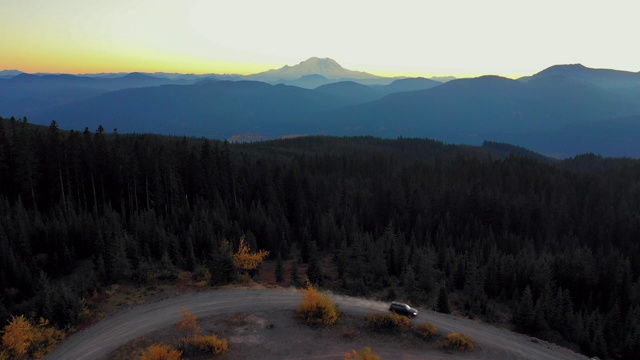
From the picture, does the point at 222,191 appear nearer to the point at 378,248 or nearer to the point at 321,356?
the point at 378,248

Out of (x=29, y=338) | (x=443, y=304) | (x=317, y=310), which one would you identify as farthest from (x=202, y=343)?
(x=443, y=304)

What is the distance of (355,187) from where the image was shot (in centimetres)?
12744

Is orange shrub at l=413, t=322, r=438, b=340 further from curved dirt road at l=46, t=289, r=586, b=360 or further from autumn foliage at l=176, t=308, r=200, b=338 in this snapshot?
autumn foliage at l=176, t=308, r=200, b=338

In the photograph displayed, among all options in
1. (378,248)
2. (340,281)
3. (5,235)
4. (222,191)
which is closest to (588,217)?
(378,248)

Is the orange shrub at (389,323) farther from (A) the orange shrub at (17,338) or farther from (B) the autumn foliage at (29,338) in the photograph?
(A) the orange shrub at (17,338)

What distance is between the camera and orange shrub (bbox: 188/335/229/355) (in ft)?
126

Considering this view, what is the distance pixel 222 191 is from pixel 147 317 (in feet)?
171

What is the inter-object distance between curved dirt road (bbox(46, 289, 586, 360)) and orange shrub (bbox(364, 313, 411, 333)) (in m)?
2.78

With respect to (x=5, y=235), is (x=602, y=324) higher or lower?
lower

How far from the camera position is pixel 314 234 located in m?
91.2

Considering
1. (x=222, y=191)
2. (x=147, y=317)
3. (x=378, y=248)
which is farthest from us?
(x=222, y=191)

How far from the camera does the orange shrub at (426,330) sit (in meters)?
43.0

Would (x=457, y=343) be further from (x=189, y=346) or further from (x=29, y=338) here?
(x=29, y=338)

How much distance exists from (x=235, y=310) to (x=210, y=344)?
359 inches
